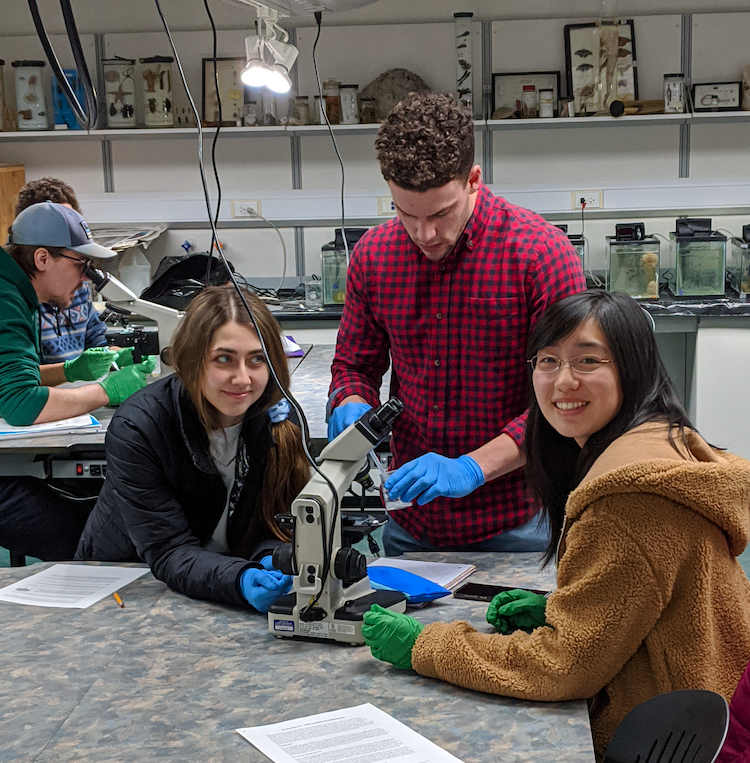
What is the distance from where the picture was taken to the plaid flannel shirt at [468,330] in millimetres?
1881

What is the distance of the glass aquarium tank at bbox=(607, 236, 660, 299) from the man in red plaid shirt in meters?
2.40

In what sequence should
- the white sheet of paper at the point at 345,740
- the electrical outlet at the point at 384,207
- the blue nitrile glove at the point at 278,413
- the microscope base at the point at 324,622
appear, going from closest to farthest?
the white sheet of paper at the point at 345,740 < the microscope base at the point at 324,622 < the blue nitrile glove at the point at 278,413 < the electrical outlet at the point at 384,207

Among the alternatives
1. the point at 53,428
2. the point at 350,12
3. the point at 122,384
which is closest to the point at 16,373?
the point at 53,428

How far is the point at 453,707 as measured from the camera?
1285mm

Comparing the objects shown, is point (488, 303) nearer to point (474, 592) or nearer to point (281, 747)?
point (474, 592)

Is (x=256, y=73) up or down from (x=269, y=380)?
up

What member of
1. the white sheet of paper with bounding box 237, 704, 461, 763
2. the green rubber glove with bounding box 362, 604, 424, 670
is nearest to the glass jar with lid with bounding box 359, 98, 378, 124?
the green rubber glove with bounding box 362, 604, 424, 670

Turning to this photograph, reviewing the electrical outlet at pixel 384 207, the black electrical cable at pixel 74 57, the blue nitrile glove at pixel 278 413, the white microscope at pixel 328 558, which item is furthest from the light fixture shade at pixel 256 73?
the electrical outlet at pixel 384 207

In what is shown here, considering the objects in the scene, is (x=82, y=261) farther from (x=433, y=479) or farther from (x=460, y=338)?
(x=433, y=479)

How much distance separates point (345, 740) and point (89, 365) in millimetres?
2133

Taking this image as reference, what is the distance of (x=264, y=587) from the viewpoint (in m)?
1.58

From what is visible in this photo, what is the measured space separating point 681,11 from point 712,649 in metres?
4.09

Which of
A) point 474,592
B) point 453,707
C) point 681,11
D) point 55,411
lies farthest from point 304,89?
point 453,707

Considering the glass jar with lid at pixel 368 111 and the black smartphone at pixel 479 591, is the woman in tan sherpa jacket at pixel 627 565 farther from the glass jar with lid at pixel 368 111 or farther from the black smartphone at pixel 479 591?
the glass jar with lid at pixel 368 111
